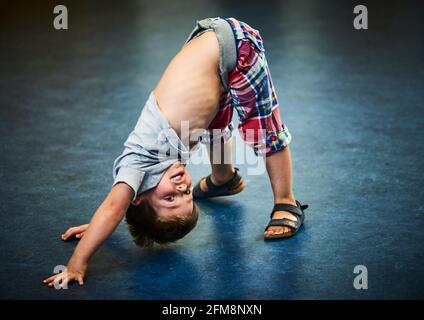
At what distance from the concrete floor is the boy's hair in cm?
5

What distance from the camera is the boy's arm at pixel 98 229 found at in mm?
2086

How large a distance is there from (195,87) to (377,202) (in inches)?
28.8

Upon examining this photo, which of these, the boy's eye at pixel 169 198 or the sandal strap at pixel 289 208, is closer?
the boy's eye at pixel 169 198

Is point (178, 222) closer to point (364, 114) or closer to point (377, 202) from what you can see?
point (377, 202)

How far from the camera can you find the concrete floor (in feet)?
7.00

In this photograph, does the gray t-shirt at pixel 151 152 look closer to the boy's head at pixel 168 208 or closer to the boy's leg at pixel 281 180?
the boy's head at pixel 168 208

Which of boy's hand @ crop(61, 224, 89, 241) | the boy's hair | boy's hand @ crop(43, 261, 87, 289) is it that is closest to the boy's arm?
boy's hand @ crop(43, 261, 87, 289)

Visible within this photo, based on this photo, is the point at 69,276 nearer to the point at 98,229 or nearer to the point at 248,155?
the point at 98,229

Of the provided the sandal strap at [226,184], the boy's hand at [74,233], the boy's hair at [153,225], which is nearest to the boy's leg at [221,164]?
the sandal strap at [226,184]

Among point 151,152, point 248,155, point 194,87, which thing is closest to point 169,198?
point 151,152

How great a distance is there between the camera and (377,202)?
2508 mm

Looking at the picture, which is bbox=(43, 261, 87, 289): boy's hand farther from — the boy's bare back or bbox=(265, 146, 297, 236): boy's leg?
bbox=(265, 146, 297, 236): boy's leg
